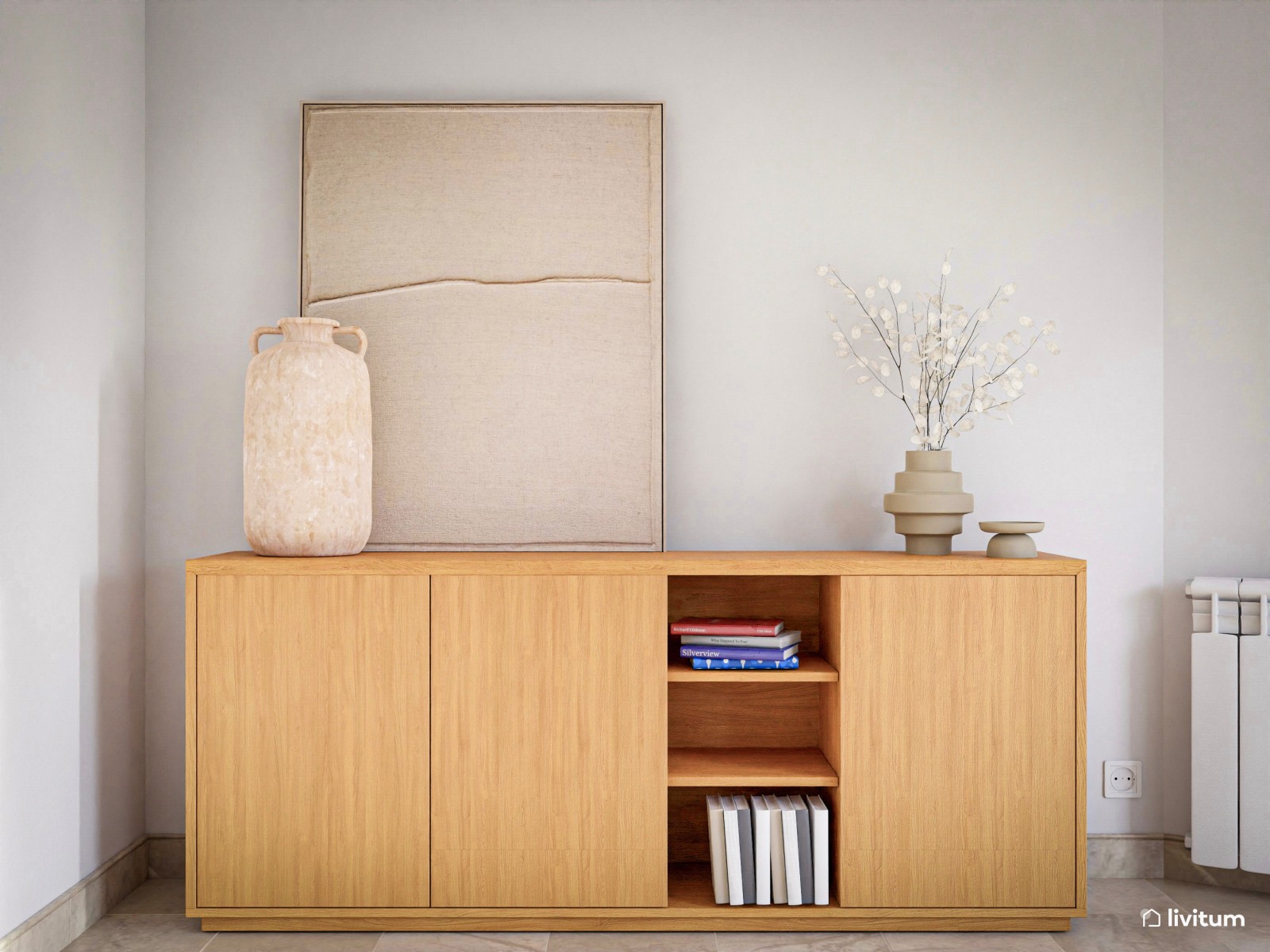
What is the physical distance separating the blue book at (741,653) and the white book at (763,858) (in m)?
0.37

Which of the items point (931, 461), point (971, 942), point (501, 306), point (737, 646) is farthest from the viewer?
point (501, 306)

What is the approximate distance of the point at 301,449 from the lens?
2.15 meters

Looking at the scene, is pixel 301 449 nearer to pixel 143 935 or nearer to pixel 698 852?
pixel 143 935

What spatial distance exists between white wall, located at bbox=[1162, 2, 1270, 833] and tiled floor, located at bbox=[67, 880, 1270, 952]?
0.43 metres

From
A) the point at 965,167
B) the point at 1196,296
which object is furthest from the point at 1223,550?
the point at 965,167

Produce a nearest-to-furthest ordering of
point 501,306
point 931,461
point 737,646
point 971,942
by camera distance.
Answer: point 971,942, point 737,646, point 931,461, point 501,306

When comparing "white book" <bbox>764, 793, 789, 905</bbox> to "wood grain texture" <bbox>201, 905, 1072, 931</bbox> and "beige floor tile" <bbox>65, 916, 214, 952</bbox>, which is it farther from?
"beige floor tile" <bbox>65, 916, 214, 952</bbox>

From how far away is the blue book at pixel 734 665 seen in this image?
85.3 inches

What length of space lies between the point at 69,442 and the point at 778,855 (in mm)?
2008

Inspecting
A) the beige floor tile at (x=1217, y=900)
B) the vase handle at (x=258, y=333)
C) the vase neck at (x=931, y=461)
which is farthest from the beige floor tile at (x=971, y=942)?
the vase handle at (x=258, y=333)

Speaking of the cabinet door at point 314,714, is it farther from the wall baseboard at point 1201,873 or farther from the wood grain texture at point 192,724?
the wall baseboard at point 1201,873

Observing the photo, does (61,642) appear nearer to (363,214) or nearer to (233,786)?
(233,786)

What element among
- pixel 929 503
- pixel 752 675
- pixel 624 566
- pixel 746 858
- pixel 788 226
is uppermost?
pixel 788 226

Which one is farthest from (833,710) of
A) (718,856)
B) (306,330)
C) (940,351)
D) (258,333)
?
(258,333)
